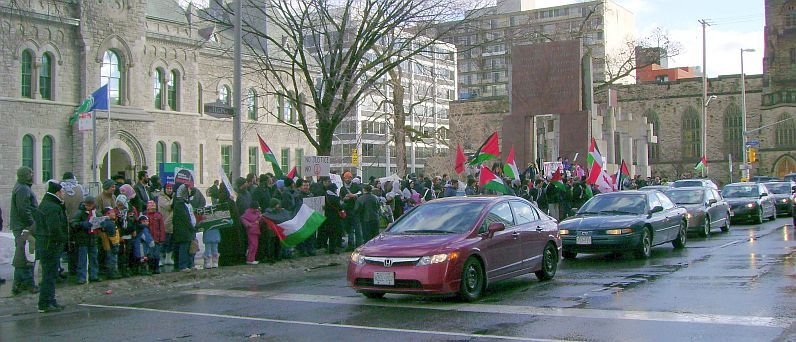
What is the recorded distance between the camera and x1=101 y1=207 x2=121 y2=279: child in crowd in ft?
43.0

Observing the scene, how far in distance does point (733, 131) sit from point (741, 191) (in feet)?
170

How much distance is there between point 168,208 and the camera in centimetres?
1458

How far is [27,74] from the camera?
37188 millimetres

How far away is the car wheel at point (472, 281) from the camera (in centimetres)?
1074

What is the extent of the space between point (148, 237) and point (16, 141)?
2597 centimetres

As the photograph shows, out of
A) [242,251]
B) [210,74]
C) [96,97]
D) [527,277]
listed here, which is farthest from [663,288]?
[210,74]

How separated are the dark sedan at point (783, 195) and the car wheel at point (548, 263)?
20.4 metres

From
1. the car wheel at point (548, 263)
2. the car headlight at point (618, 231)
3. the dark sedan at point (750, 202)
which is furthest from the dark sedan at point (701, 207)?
the car wheel at point (548, 263)

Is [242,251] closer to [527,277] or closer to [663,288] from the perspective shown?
[527,277]

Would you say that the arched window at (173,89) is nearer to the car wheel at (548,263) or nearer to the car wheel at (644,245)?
the car wheel at (644,245)

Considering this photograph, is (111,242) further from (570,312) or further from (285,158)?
(285,158)

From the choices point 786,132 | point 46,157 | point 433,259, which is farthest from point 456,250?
point 786,132

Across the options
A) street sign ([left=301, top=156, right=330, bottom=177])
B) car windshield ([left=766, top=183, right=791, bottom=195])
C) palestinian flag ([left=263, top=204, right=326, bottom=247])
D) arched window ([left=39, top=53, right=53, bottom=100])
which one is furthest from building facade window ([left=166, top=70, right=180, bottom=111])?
car windshield ([left=766, top=183, right=791, bottom=195])

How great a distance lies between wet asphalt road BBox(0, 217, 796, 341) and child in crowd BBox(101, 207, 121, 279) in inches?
51.0
